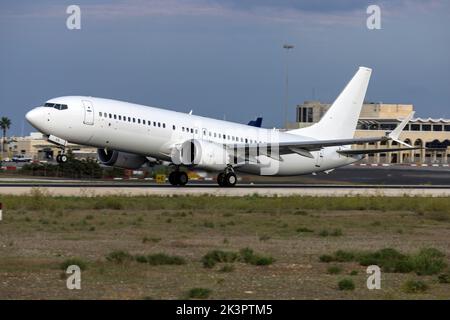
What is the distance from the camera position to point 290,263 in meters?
26.2

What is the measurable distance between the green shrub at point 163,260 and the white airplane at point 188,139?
27388 mm

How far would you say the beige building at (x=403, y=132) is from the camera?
424 feet

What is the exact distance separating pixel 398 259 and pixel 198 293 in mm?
8198

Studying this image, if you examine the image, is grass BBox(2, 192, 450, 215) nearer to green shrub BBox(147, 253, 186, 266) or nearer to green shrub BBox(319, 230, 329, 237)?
green shrub BBox(319, 230, 329, 237)

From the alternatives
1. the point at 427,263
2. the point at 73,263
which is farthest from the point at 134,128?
the point at 427,263

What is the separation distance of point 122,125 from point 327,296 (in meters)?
34.2

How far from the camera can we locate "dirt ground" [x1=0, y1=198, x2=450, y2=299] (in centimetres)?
2136

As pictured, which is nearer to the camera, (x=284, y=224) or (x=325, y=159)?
(x=284, y=224)

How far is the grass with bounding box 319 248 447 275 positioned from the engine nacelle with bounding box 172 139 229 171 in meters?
27.7

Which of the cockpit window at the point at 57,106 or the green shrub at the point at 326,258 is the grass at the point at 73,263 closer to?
the green shrub at the point at 326,258

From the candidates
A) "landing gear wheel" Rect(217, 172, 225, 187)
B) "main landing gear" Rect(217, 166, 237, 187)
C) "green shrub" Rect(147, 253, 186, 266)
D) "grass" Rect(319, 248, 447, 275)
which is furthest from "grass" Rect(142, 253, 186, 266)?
"landing gear wheel" Rect(217, 172, 225, 187)

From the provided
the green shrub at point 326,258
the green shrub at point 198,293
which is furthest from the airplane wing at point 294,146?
the green shrub at point 198,293
